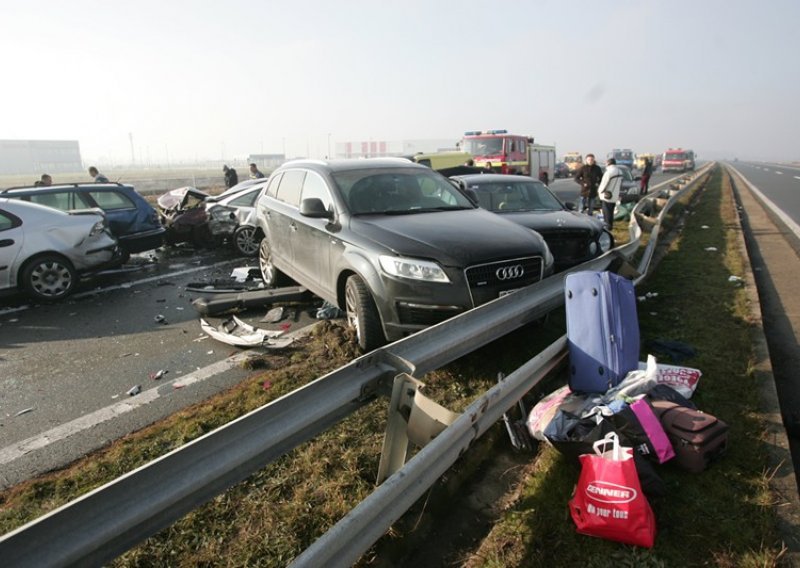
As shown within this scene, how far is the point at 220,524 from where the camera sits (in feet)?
8.78

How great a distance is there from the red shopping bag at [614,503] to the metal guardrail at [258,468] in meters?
0.58

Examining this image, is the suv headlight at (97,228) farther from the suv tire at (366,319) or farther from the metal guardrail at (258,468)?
the metal guardrail at (258,468)

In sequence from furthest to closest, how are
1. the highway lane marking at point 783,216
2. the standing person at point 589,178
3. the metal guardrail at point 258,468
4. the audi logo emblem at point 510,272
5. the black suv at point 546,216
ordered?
the standing person at point 589,178
the highway lane marking at point 783,216
the black suv at point 546,216
the audi logo emblem at point 510,272
the metal guardrail at point 258,468

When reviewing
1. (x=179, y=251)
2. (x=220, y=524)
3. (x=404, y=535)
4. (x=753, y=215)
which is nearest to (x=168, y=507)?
(x=220, y=524)

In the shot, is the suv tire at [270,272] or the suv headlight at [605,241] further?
the suv headlight at [605,241]

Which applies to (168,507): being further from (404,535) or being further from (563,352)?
(563,352)

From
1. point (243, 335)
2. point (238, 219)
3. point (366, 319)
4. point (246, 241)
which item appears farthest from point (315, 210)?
point (238, 219)

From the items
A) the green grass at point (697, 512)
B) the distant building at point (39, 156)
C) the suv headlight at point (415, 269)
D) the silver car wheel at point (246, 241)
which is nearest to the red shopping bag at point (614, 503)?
the green grass at point (697, 512)

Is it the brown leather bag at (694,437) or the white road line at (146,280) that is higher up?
the brown leather bag at (694,437)

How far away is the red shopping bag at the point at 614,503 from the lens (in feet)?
7.77

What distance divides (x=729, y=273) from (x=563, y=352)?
203 inches

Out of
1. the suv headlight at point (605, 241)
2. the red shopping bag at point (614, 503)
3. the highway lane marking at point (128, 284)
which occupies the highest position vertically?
the suv headlight at point (605, 241)

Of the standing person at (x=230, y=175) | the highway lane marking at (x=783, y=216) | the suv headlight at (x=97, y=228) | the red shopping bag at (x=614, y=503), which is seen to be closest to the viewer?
the red shopping bag at (x=614, y=503)

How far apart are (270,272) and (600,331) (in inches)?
191
